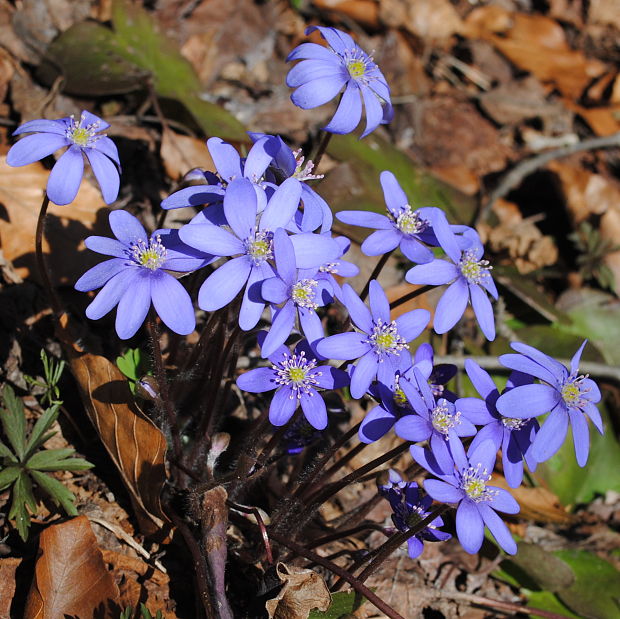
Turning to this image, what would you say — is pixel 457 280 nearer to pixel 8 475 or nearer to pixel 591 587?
pixel 8 475

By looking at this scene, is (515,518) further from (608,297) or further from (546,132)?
(546,132)

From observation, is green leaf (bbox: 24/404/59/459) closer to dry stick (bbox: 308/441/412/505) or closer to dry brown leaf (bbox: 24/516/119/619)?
dry brown leaf (bbox: 24/516/119/619)

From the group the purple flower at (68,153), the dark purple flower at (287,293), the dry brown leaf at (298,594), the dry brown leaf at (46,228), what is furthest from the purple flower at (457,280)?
the dry brown leaf at (46,228)

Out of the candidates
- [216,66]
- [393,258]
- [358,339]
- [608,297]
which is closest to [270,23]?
[216,66]

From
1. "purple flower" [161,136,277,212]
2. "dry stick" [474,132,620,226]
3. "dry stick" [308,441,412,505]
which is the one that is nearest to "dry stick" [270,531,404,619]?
"dry stick" [308,441,412,505]

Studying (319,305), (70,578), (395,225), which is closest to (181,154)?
(395,225)

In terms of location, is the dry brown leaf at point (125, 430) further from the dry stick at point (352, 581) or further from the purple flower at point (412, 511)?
the purple flower at point (412, 511)
